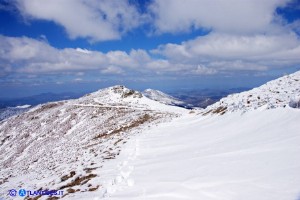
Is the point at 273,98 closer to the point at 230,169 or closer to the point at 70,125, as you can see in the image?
the point at 230,169

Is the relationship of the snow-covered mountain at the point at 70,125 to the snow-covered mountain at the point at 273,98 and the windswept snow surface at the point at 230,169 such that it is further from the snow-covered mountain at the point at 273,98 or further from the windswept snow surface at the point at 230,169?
the windswept snow surface at the point at 230,169

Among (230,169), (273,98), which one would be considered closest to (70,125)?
(273,98)

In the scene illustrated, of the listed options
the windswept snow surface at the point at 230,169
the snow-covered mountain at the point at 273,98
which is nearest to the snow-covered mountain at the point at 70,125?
the snow-covered mountain at the point at 273,98

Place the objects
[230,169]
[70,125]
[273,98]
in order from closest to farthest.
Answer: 1. [230,169]
2. [273,98]
3. [70,125]

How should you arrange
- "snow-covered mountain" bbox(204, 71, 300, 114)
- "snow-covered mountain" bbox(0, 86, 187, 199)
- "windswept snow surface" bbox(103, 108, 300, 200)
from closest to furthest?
1. "windswept snow surface" bbox(103, 108, 300, 200)
2. "snow-covered mountain" bbox(204, 71, 300, 114)
3. "snow-covered mountain" bbox(0, 86, 187, 199)

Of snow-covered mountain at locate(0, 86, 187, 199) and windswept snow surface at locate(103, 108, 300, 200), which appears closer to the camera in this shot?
windswept snow surface at locate(103, 108, 300, 200)

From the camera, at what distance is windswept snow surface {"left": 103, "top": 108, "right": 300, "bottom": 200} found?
9664 millimetres

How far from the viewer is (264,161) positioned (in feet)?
39.3

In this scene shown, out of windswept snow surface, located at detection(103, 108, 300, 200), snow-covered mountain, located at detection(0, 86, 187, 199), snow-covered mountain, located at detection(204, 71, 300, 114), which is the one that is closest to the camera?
windswept snow surface, located at detection(103, 108, 300, 200)

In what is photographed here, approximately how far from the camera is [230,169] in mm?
12078

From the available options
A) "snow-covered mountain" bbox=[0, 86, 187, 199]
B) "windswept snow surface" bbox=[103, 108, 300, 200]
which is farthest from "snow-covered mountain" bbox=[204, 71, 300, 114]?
"snow-covered mountain" bbox=[0, 86, 187, 199]

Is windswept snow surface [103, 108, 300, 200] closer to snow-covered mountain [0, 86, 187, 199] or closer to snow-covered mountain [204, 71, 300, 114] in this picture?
snow-covered mountain [204, 71, 300, 114]

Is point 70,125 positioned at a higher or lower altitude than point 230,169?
higher

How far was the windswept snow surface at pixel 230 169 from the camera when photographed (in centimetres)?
966
